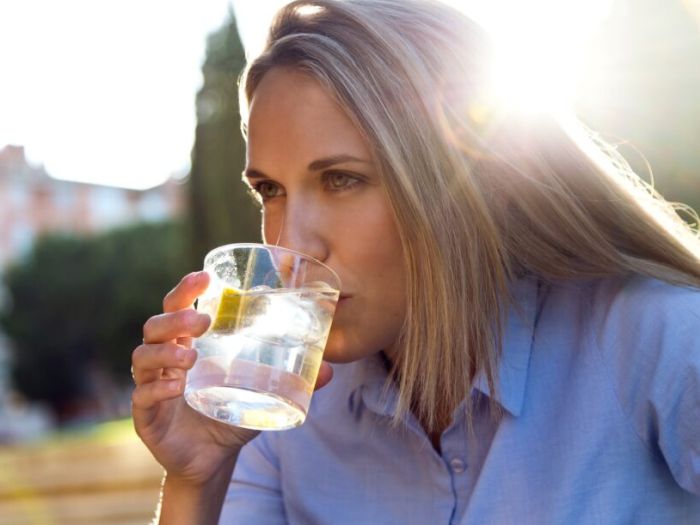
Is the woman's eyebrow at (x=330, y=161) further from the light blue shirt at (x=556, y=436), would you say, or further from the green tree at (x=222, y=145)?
the green tree at (x=222, y=145)

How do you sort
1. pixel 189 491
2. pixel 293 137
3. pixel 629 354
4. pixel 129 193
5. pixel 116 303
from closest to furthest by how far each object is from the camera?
pixel 629 354, pixel 293 137, pixel 189 491, pixel 116 303, pixel 129 193

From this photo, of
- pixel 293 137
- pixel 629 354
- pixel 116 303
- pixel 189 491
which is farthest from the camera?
pixel 116 303

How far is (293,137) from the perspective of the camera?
2121 millimetres

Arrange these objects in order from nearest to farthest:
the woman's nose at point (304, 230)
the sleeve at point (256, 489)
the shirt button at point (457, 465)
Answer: the woman's nose at point (304, 230), the shirt button at point (457, 465), the sleeve at point (256, 489)

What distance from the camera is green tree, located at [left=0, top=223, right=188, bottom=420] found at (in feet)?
149

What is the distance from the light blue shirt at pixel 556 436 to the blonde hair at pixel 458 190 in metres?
0.07

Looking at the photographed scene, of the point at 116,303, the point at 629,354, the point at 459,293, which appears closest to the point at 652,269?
the point at 629,354

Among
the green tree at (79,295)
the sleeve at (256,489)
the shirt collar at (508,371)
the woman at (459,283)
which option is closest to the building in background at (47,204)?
the green tree at (79,295)

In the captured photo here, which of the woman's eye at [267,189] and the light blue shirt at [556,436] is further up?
the woman's eye at [267,189]

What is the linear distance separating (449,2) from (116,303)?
4400cm

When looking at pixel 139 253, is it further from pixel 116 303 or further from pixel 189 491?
pixel 189 491

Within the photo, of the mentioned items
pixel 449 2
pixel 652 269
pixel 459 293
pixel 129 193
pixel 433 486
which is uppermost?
pixel 449 2

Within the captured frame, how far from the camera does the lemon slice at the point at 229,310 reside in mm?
1847

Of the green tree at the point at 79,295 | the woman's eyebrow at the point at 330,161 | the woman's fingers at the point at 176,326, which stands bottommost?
the green tree at the point at 79,295
